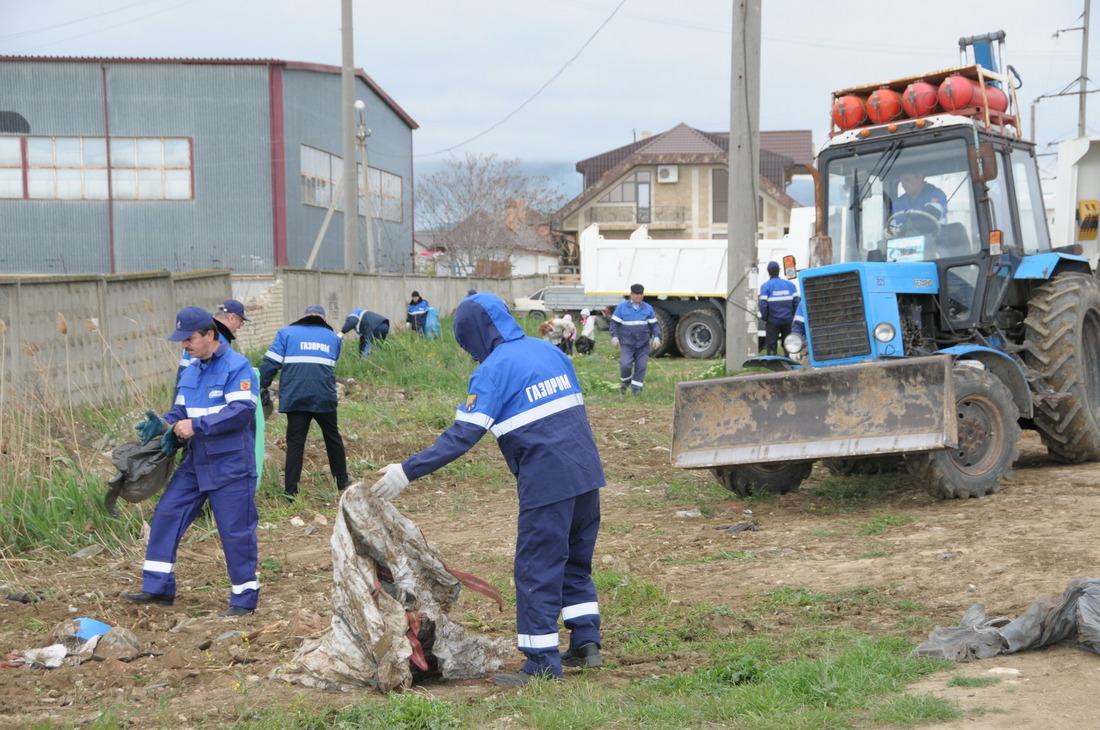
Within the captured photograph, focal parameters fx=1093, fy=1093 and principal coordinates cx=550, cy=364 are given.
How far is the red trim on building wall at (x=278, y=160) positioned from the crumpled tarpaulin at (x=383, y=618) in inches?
1073

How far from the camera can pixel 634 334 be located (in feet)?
50.9

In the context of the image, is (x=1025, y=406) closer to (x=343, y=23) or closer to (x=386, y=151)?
(x=343, y=23)

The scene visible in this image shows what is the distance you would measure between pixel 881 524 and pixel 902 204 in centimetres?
284

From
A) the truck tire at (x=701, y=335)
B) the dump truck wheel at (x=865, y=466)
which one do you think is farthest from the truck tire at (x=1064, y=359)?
the truck tire at (x=701, y=335)

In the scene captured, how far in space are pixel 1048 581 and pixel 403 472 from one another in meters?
3.36

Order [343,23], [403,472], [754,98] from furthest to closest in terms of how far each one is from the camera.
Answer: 1. [343,23]
2. [754,98]
3. [403,472]

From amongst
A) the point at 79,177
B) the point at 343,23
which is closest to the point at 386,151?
the point at 79,177

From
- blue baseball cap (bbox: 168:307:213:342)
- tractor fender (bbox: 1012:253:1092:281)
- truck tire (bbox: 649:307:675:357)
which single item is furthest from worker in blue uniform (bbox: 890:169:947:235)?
truck tire (bbox: 649:307:675:357)

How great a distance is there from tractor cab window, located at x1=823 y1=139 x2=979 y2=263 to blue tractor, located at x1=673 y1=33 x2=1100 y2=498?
1cm

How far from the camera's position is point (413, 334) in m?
20.6

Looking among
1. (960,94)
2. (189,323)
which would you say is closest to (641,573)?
(189,323)

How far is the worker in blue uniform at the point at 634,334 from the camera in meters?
15.5

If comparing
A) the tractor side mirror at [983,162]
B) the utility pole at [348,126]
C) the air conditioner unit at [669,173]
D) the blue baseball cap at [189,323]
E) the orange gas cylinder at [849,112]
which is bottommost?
the blue baseball cap at [189,323]

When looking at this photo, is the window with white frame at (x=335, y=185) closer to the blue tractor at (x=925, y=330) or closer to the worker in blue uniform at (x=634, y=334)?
the worker in blue uniform at (x=634, y=334)
